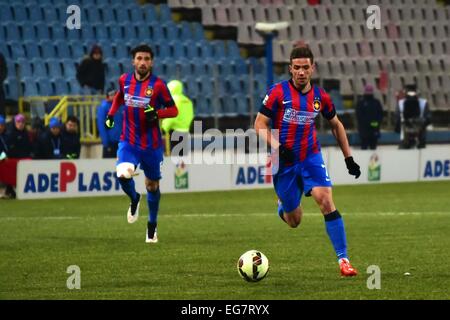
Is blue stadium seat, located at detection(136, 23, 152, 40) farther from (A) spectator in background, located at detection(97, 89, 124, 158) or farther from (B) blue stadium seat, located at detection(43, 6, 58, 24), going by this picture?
(A) spectator in background, located at detection(97, 89, 124, 158)

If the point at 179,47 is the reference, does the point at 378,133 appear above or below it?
below

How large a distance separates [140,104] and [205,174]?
1044 cm

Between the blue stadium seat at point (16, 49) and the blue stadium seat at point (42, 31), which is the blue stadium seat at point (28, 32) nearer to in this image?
the blue stadium seat at point (42, 31)

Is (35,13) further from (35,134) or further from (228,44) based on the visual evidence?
(228,44)

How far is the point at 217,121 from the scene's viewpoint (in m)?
27.3

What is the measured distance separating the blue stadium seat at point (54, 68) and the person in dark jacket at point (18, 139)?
3728 mm

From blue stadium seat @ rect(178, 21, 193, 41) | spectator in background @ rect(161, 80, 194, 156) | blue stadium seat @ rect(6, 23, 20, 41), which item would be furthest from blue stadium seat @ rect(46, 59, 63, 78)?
blue stadium seat @ rect(178, 21, 193, 41)

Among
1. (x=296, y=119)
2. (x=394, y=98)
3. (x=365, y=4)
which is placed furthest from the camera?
(x=365, y=4)

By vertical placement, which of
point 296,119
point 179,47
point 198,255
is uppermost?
point 179,47

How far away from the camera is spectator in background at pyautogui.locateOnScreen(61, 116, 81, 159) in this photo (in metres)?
23.2

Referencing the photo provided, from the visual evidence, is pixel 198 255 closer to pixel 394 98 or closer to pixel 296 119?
pixel 296 119

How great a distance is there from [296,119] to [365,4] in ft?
76.5

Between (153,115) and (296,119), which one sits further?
(153,115)
